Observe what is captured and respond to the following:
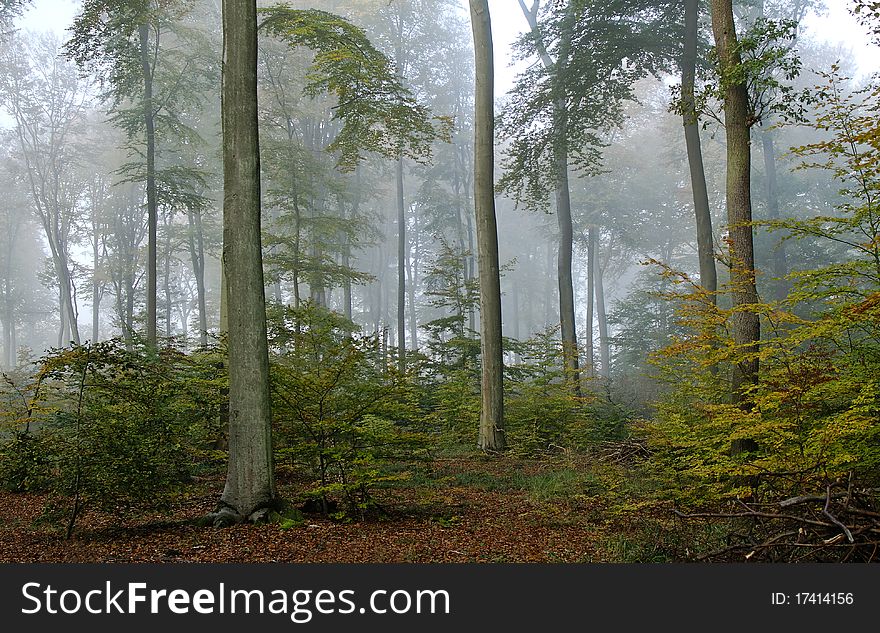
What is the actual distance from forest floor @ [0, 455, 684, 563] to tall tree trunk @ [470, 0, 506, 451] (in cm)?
299

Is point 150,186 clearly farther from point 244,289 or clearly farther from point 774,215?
point 774,215

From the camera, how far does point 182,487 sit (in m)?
6.21

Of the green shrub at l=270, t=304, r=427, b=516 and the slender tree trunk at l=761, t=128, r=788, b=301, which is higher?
the slender tree trunk at l=761, t=128, r=788, b=301

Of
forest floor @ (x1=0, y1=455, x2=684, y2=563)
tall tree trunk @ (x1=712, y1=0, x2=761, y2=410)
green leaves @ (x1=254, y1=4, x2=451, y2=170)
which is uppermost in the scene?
green leaves @ (x1=254, y1=4, x2=451, y2=170)

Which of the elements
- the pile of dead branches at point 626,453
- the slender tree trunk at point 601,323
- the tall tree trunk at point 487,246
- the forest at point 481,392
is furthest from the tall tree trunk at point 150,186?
the slender tree trunk at point 601,323

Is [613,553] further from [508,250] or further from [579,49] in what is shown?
[508,250]

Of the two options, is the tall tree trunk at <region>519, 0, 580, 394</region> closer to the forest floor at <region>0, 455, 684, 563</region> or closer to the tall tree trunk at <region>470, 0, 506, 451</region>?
the tall tree trunk at <region>470, 0, 506, 451</region>

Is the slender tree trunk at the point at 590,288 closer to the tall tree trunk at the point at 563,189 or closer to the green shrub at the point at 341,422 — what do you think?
the tall tree trunk at the point at 563,189

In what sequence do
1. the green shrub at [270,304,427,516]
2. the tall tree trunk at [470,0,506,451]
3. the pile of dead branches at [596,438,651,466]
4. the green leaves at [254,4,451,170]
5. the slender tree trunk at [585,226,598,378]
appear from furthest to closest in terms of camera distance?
the slender tree trunk at [585,226,598,378]
the tall tree trunk at [470,0,506,451]
the pile of dead branches at [596,438,651,466]
the green leaves at [254,4,451,170]
the green shrub at [270,304,427,516]

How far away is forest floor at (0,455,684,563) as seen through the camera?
4941 mm

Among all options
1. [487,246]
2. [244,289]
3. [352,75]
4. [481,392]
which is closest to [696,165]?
[487,246]

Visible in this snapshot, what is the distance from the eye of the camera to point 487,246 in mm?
11086

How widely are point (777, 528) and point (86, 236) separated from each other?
35.0m

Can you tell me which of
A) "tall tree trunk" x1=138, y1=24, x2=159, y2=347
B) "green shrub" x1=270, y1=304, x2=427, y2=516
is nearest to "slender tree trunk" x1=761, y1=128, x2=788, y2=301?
"green shrub" x1=270, y1=304, x2=427, y2=516
